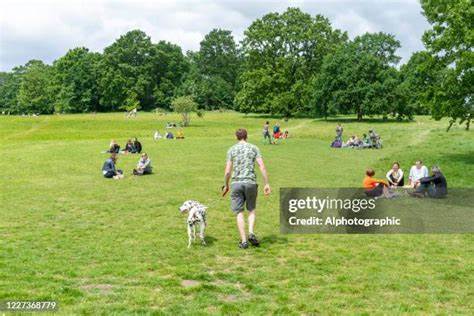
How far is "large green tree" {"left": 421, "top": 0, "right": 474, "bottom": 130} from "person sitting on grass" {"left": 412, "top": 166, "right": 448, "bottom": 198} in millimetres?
9506

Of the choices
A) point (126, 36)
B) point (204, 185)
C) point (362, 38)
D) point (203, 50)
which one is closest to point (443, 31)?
point (204, 185)

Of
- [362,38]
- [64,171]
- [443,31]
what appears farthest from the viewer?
[362,38]

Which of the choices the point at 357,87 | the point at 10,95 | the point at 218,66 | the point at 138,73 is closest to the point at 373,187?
the point at 357,87

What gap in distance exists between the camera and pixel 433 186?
1625cm

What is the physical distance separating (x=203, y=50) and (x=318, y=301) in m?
128

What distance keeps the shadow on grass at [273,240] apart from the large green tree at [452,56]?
56.3 feet

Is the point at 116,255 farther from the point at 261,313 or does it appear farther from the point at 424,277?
the point at 424,277

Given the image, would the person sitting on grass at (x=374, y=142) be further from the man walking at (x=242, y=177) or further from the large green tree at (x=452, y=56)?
the man walking at (x=242, y=177)

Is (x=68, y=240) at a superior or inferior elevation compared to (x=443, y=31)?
inferior

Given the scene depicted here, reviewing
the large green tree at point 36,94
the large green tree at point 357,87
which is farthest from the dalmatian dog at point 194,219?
the large green tree at point 36,94

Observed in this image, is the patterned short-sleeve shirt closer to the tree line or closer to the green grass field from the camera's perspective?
the green grass field

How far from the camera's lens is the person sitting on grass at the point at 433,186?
16125 millimetres

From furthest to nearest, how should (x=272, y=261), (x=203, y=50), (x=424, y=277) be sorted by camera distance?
(x=203, y=50)
(x=272, y=261)
(x=424, y=277)

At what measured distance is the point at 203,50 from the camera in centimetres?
13012
